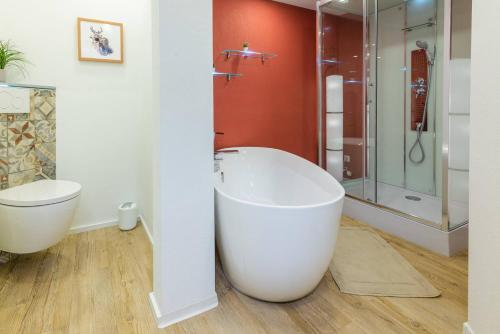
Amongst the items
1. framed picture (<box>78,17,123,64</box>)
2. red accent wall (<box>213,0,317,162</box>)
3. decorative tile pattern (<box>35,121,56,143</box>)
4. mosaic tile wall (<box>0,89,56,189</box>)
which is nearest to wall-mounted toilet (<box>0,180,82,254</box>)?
mosaic tile wall (<box>0,89,56,189</box>)

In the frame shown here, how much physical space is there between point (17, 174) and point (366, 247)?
9.01ft

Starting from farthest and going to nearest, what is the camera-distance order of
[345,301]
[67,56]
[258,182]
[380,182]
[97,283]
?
[380,182]
[258,182]
[67,56]
[97,283]
[345,301]

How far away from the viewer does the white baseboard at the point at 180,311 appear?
1.48 metres

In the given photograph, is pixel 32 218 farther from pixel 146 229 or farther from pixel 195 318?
pixel 195 318

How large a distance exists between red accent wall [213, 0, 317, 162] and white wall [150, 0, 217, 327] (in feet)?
4.73

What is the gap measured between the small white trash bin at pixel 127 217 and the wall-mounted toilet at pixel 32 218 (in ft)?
2.20

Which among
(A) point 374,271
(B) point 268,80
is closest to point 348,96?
(B) point 268,80

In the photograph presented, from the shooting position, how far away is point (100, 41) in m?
2.55

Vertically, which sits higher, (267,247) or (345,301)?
(267,247)

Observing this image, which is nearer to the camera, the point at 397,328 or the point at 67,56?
the point at 397,328

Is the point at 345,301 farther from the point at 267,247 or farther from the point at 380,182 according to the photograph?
the point at 380,182

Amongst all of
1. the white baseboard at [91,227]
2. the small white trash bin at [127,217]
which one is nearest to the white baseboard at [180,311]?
the small white trash bin at [127,217]

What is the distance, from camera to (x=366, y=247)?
2320 mm

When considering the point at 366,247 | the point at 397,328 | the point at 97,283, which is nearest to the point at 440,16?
the point at 366,247
